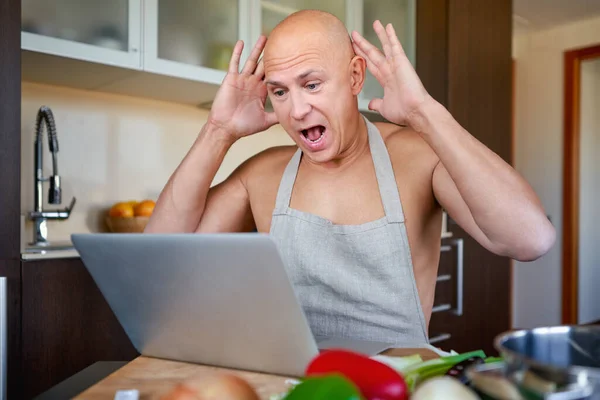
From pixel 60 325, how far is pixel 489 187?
145 cm

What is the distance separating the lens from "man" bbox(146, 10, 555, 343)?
1.13 metres

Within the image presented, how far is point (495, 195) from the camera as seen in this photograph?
1.10 metres

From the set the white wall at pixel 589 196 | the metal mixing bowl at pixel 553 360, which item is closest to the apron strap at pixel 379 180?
the metal mixing bowl at pixel 553 360

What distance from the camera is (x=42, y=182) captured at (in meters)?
2.31

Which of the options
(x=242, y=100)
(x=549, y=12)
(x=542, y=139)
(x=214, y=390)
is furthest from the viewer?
(x=542, y=139)

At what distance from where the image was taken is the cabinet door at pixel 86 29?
2.07m

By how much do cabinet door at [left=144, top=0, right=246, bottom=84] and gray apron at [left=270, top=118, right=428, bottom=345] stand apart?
1.24 metres

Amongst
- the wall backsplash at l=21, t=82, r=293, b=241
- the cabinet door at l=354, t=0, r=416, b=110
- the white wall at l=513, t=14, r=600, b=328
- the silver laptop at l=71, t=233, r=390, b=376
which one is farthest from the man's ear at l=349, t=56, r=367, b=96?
the white wall at l=513, t=14, r=600, b=328

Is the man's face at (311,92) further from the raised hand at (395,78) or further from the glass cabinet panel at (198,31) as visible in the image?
the glass cabinet panel at (198,31)

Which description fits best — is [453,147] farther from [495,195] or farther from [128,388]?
[128,388]

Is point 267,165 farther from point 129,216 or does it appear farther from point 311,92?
point 129,216

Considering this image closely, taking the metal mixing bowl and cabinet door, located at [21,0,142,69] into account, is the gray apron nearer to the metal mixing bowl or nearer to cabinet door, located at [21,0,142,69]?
the metal mixing bowl

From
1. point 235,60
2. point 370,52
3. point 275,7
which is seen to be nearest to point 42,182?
point 235,60

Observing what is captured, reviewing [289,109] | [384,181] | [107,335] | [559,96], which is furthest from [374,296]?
[559,96]
